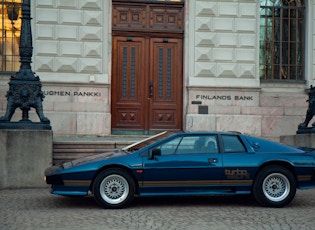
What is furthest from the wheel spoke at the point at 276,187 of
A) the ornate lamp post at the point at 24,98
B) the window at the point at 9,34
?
the window at the point at 9,34

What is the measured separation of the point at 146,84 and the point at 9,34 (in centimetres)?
450

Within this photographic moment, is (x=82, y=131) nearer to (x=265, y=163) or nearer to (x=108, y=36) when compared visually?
(x=108, y=36)

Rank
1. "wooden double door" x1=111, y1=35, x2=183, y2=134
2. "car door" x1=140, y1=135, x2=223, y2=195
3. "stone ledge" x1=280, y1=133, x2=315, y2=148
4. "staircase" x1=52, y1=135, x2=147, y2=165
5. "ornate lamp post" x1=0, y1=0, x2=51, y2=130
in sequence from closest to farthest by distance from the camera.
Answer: "car door" x1=140, y1=135, x2=223, y2=195 < "ornate lamp post" x1=0, y1=0, x2=51, y2=130 < "staircase" x1=52, y1=135, x2=147, y2=165 < "stone ledge" x1=280, y1=133, x2=315, y2=148 < "wooden double door" x1=111, y1=35, x2=183, y2=134

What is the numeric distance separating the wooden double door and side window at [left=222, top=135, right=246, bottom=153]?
761 cm

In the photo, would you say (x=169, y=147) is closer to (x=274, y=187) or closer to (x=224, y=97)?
(x=274, y=187)

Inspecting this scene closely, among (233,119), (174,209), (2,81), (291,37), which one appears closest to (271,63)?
(291,37)

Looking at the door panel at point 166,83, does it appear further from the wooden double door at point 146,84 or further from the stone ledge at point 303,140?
the stone ledge at point 303,140

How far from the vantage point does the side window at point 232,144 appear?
948 centimetres

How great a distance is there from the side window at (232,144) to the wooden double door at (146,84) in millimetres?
7609

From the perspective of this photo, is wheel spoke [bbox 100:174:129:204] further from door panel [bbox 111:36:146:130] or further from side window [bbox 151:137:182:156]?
door panel [bbox 111:36:146:130]

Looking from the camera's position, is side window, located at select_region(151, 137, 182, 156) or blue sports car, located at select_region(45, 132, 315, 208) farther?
side window, located at select_region(151, 137, 182, 156)

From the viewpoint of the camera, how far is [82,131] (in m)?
16.2

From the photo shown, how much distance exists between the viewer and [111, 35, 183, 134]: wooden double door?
17.0 meters

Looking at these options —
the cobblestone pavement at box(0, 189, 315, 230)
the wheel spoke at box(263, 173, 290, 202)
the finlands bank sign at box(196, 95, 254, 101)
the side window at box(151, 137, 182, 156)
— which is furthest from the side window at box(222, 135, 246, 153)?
the finlands bank sign at box(196, 95, 254, 101)
